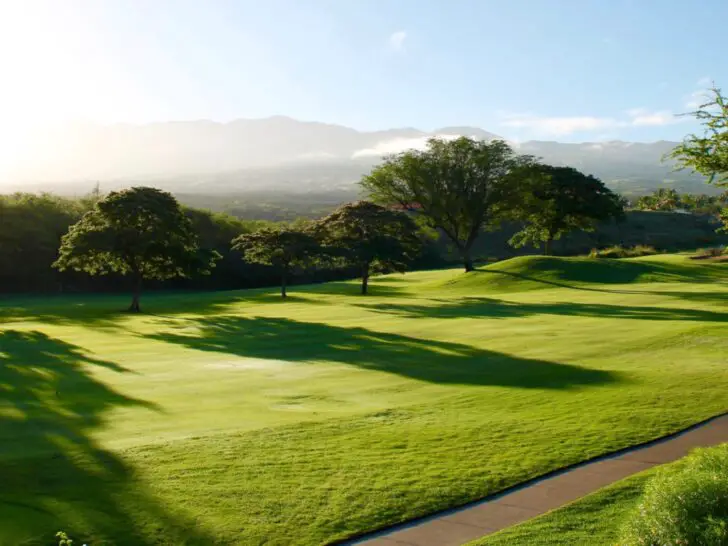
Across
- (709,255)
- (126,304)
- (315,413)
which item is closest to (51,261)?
(126,304)

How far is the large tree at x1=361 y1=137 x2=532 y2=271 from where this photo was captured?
64.0 metres

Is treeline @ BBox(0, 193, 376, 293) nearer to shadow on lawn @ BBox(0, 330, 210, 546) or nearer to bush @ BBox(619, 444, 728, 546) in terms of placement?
shadow on lawn @ BBox(0, 330, 210, 546)

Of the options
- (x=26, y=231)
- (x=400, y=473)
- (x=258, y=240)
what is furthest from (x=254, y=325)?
(x=26, y=231)

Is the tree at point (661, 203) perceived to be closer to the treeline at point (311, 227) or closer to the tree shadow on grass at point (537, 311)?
the treeline at point (311, 227)

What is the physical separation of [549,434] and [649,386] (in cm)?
575

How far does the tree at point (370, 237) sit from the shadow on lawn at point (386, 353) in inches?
740

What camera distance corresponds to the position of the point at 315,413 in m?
15.5

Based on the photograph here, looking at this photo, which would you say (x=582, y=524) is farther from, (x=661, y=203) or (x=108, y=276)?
(x=661, y=203)

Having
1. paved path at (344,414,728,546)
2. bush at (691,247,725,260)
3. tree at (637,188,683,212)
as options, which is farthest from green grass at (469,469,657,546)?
tree at (637,188,683,212)

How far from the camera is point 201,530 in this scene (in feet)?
29.4

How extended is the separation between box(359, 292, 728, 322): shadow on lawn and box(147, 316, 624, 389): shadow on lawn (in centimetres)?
796

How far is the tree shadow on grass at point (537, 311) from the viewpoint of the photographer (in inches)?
1366

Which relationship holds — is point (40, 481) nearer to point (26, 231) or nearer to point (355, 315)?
point (355, 315)

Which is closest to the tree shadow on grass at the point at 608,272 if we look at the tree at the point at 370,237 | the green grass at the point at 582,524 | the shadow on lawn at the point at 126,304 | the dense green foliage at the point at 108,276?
the tree at the point at 370,237
